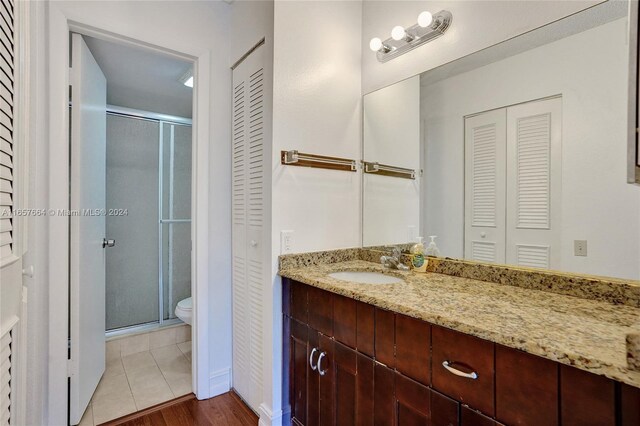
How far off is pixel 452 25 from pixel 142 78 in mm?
2389

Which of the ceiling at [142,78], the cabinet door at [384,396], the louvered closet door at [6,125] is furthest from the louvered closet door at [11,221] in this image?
the cabinet door at [384,396]

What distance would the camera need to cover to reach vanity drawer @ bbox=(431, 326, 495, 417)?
83cm

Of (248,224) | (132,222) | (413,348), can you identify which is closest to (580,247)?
(413,348)

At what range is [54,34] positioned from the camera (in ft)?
5.11

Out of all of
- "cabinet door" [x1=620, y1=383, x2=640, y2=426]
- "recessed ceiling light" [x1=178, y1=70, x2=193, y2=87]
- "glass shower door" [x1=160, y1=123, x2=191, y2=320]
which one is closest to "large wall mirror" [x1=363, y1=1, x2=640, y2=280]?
"cabinet door" [x1=620, y1=383, x2=640, y2=426]

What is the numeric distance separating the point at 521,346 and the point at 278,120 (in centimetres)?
139

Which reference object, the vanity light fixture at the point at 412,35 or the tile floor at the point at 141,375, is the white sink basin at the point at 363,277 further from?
the tile floor at the point at 141,375

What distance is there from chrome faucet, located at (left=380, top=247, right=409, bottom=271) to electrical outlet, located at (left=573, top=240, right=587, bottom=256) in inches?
28.0

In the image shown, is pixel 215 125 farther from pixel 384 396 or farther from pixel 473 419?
pixel 473 419

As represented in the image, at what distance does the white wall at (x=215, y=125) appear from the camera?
189cm

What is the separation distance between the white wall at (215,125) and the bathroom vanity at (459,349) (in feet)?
2.10

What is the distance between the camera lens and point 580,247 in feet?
3.79

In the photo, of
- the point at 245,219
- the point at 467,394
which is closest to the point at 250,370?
the point at 245,219

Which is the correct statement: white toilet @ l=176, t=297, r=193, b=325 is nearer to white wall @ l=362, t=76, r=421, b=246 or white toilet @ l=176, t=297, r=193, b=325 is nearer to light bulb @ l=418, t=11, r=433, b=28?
white wall @ l=362, t=76, r=421, b=246
